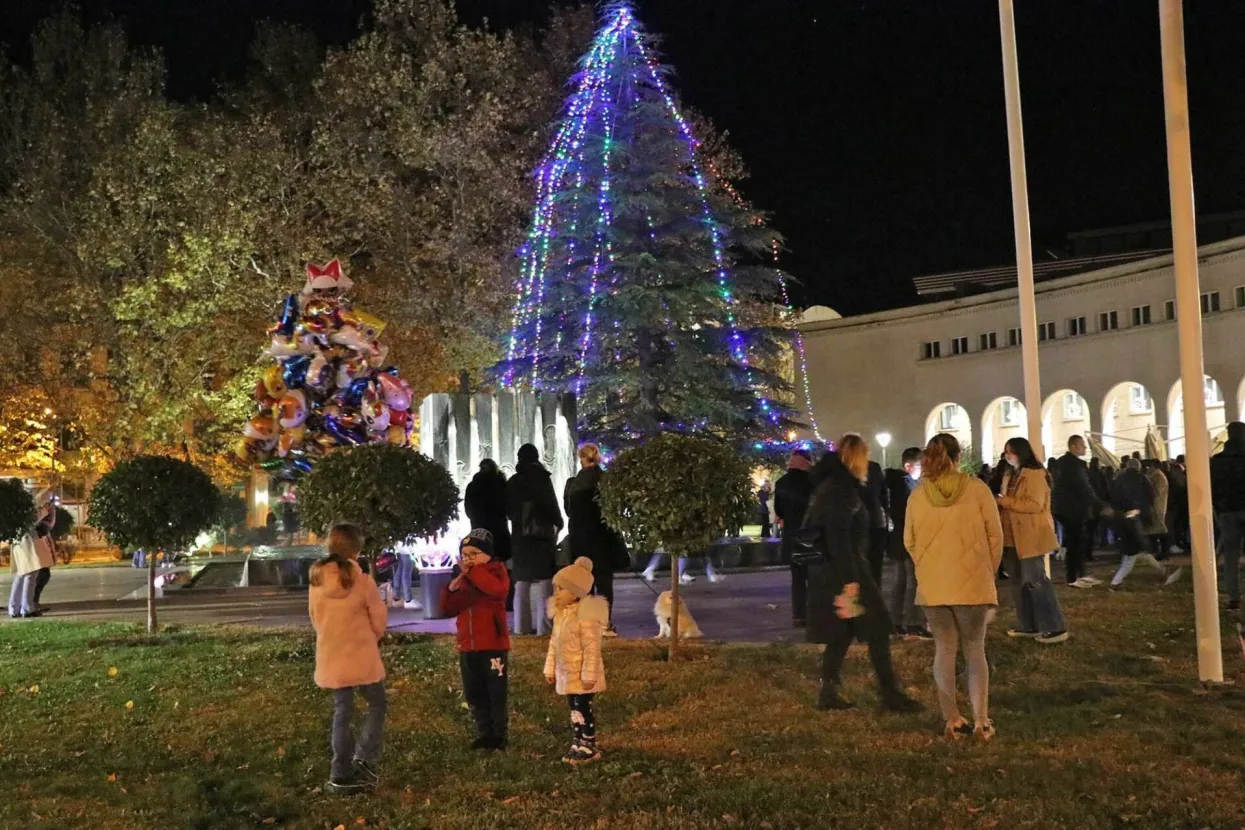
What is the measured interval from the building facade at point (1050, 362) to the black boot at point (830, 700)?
29.3 metres

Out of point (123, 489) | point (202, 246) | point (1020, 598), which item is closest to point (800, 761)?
point (1020, 598)

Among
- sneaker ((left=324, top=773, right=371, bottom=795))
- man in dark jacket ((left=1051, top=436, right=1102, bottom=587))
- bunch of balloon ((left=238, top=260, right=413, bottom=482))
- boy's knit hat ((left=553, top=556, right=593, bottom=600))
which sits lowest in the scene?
sneaker ((left=324, top=773, right=371, bottom=795))

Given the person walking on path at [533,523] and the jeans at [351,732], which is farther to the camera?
the person walking on path at [533,523]

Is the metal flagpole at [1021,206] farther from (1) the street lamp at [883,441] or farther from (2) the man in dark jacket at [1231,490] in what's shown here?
(1) the street lamp at [883,441]

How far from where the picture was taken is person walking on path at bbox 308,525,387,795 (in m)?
6.96

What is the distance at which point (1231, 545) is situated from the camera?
11992mm

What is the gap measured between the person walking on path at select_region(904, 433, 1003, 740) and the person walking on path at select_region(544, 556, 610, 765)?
6.73 feet

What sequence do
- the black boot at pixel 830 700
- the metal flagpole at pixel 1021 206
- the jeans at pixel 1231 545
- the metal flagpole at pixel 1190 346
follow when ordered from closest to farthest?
the black boot at pixel 830 700 < the metal flagpole at pixel 1190 346 < the jeans at pixel 1231 545 < the metal flagpole at pixel 1021 206

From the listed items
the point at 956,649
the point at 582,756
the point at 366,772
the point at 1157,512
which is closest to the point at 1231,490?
the point at 1157,512

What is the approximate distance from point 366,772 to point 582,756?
1.28m

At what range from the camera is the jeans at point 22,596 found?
669 inches

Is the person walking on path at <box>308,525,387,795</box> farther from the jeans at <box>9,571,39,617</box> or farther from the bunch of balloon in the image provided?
the bunch of balloon

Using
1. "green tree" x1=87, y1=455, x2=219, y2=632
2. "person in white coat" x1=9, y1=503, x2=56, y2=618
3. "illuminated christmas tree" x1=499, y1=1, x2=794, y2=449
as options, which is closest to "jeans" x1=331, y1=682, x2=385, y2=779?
"green tree" x1=87, y1=455, x2=219, y2=632

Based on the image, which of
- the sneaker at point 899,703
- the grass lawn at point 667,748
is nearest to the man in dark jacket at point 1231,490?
the grass lawn at point 667,748
